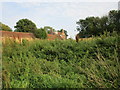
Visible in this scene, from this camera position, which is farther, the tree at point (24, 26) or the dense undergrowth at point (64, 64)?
the tree at point (24, 26)

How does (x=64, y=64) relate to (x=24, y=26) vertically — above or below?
below

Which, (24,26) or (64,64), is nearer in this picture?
(64,64)

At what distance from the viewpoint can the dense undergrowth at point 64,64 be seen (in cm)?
296

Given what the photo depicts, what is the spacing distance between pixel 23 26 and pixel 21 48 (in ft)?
95.9

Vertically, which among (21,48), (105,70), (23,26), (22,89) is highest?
(23,26)

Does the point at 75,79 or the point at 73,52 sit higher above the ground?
the point at 73,52

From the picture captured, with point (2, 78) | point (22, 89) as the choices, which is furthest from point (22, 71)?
point (22, 89)

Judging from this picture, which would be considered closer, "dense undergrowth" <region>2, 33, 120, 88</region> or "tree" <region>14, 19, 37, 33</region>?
"dense undergrowth" <region>2, 33, 120, 88</region>

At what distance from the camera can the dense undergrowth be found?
2965mm

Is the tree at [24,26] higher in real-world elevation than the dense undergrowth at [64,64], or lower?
higher

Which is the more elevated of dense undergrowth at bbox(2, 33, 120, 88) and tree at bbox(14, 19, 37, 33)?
tree at bbox(14, 19, 37, 33)

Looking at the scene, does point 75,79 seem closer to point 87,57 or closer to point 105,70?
point 105,70

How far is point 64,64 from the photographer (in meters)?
4.47

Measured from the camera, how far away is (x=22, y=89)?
279cm
